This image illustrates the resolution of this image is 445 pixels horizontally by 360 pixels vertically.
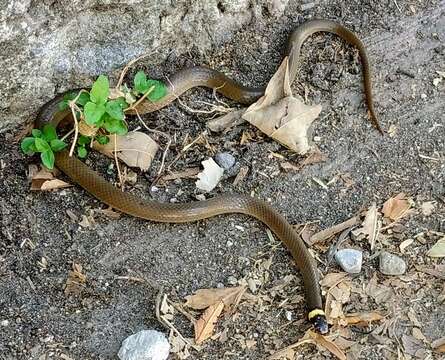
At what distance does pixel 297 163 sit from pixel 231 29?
45.3 inches

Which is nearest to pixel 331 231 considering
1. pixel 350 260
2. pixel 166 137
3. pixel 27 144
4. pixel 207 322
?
pixel 350 260

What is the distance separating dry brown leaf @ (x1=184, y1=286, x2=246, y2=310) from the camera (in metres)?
4.86

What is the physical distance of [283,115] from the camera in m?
5.54

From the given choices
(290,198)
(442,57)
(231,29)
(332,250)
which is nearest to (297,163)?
(290,198)

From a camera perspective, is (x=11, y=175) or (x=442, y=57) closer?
(x=11, y=175)

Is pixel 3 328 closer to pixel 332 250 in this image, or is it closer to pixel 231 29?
pixel 332 250

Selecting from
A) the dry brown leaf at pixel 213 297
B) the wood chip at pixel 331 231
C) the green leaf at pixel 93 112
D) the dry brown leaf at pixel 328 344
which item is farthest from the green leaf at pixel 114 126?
the dry brown leaf at pixel 328 344

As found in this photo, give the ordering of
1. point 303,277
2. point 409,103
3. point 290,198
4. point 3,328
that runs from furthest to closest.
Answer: point 409,103, point 290,198, point 303,277, point 3,328

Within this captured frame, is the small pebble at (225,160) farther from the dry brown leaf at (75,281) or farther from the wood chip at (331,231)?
the dry brown leaf at (75,281)

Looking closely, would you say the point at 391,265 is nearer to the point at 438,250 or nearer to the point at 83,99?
the point at 438,250

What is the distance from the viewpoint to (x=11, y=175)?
206 inches

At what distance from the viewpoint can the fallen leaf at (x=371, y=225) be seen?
521 centimetres

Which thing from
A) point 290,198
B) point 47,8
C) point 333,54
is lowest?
point 290,198

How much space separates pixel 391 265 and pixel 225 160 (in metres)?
1.26
